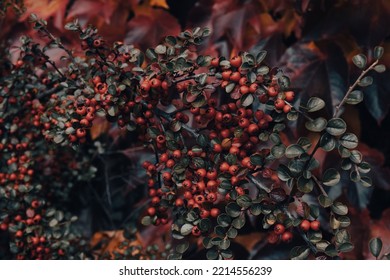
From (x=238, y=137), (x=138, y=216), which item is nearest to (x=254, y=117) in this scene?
(x=238, y=137)

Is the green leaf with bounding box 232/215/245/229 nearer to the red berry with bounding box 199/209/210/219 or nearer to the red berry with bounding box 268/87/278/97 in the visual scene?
the red berry with bounding box 199/209/210/219

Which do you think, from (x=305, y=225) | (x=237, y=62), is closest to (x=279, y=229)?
(x=305, y=225)

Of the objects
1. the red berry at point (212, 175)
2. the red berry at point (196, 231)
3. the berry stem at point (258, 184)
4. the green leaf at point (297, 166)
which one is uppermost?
the green leaf at point (297, 166)

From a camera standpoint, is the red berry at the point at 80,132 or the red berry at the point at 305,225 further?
the red berry at the point at 80,132

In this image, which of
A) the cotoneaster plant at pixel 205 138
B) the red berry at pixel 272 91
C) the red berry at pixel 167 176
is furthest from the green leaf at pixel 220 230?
the red berry at pixel 272 91

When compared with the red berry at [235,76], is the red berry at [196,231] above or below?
below

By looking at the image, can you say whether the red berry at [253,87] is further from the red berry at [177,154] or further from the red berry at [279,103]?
the red berry at [177,154]
